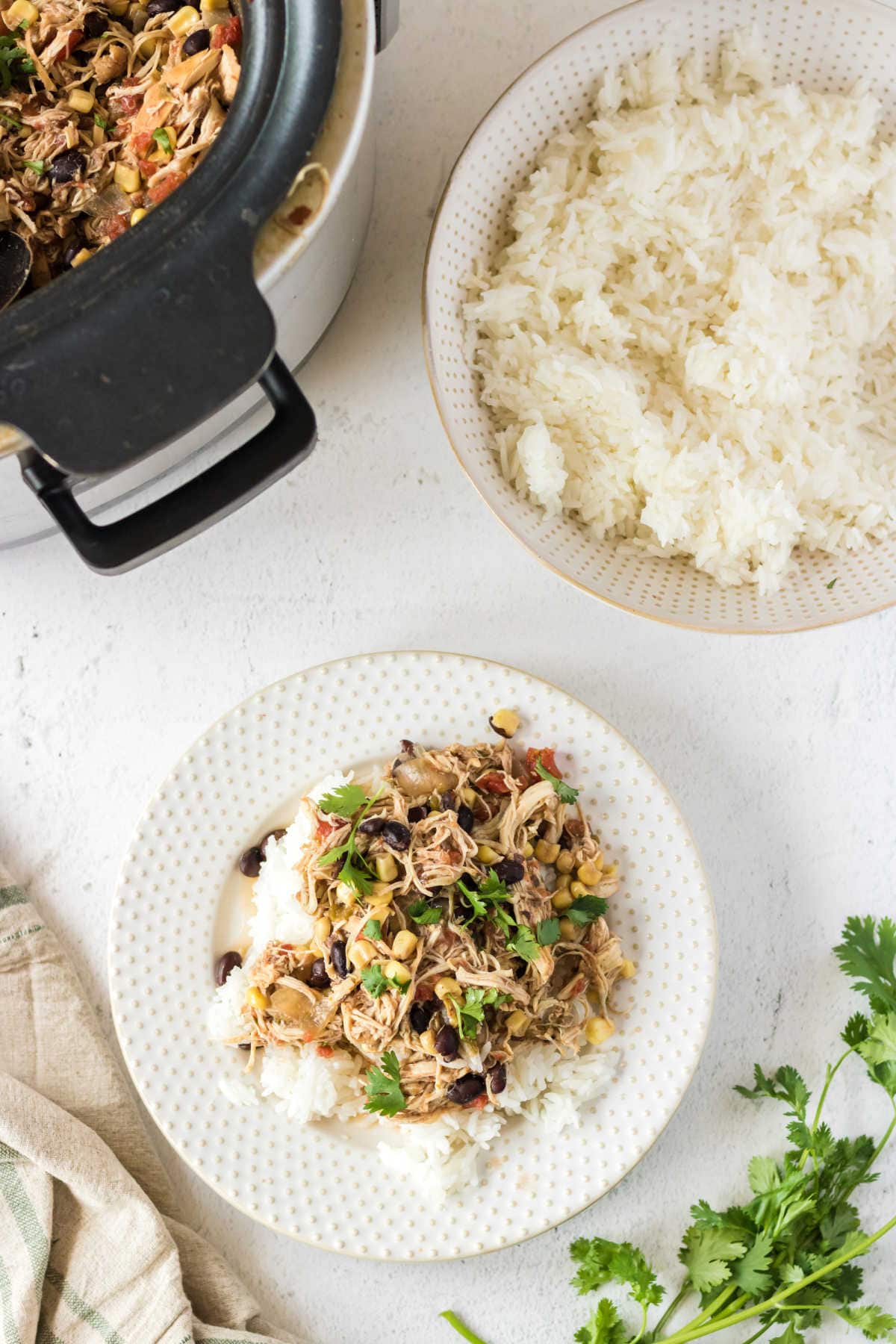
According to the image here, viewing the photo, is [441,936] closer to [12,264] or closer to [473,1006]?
[473,1006]

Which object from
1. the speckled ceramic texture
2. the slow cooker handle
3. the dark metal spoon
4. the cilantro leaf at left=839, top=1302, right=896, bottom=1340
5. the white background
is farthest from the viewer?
the white background

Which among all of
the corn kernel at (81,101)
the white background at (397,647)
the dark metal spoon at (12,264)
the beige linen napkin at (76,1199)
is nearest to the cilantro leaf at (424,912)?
the white background at (397,647)

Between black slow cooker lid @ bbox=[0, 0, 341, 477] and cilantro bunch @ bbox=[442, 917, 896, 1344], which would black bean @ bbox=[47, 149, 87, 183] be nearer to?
black slow cooker lid @ bbox=[0, 0, 341, 477]

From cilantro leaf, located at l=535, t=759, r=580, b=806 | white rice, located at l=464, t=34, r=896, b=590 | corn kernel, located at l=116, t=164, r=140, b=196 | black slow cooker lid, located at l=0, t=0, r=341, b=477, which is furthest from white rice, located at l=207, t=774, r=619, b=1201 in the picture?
corn kernel, located at l=116, t=164, r=140, b=196

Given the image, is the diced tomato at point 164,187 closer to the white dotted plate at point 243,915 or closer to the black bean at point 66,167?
the black bean at point 66,167

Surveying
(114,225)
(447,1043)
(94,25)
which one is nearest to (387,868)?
(447,1043)

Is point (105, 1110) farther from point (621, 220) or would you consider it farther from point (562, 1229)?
point (621, 220)
